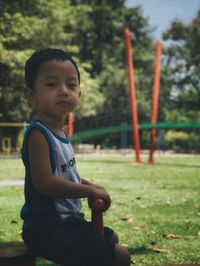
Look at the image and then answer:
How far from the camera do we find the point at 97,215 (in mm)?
2135

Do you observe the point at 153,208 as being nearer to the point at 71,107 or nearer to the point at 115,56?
the point at 71,107

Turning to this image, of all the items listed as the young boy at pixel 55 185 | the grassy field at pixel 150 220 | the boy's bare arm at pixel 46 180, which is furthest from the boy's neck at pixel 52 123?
the grassy field at pixel 150 220

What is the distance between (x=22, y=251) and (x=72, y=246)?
0.79 ft

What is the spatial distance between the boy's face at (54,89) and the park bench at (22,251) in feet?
1.78

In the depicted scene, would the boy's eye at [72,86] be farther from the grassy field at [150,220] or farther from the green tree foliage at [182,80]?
the green tree foliage at [182,80]

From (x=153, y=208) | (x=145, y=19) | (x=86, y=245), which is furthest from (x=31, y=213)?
(x=145, y=19)

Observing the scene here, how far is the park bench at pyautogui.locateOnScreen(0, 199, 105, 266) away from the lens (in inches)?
81.2

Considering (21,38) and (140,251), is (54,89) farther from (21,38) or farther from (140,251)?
(21,38)

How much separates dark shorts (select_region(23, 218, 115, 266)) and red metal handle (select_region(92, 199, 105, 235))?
0.03 m

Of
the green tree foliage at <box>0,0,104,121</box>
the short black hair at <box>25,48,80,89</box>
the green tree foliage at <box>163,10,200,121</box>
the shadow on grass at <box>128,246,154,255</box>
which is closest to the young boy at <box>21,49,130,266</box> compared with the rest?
the short black hair at <box>25,48,80,89</box>

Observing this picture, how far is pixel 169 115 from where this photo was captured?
4797 centimetres

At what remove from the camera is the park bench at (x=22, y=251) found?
2.06 metres

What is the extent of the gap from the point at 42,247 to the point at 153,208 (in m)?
4.65

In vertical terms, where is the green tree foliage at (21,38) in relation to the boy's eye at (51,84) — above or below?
above
